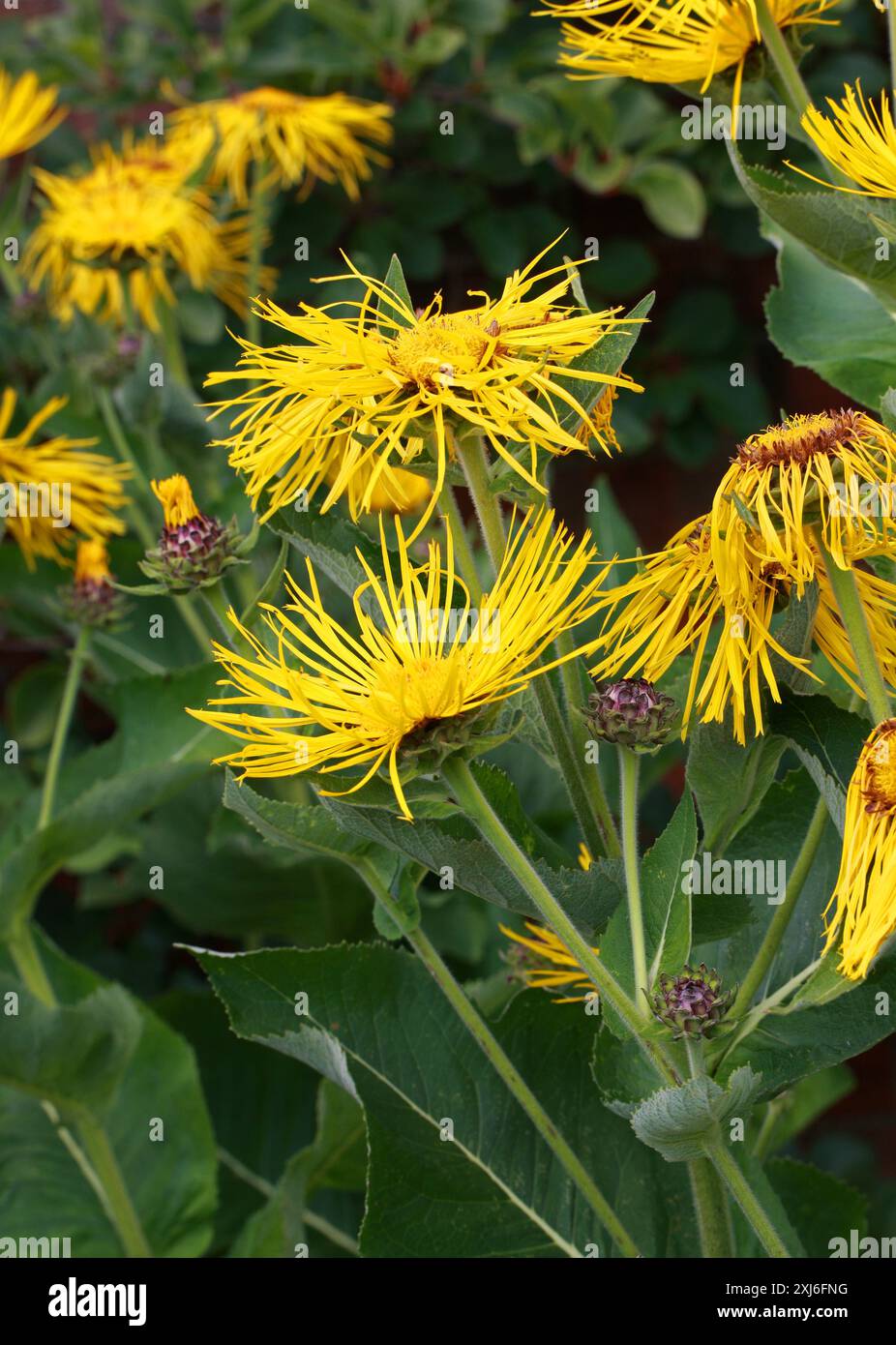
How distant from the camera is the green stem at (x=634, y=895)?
1.92 ft

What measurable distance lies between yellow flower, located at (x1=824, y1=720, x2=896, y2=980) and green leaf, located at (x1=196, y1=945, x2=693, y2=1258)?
0.26 m

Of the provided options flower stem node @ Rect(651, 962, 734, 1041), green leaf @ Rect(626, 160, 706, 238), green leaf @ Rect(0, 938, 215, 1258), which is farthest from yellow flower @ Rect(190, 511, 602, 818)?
green leaf @ Rect(626, 160, 706, 238)

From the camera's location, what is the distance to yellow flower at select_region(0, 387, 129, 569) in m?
1.06

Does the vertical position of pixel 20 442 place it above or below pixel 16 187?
below

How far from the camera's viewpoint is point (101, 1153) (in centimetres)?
101

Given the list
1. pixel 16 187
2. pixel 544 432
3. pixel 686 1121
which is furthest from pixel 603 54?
pixel 16 187

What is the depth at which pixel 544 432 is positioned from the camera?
54 centimetres

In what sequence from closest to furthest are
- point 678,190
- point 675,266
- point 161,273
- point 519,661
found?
point 519,661 → point 161,273 → point 678,190 → point 675,266

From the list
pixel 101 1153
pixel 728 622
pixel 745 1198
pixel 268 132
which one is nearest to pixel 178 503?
pixel 728 622

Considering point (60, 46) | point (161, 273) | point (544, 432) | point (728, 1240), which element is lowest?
point (728, 1240)

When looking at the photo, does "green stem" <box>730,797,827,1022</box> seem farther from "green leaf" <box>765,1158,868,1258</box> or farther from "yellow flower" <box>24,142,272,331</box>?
"yellow flower" <box>24,142,272,331</box>

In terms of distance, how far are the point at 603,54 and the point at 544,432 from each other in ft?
0.94

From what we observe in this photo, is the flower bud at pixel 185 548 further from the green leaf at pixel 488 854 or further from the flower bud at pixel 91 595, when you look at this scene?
the flower bud at pixel 91 595

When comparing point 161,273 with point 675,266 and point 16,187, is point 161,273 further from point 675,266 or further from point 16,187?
point 675,266
